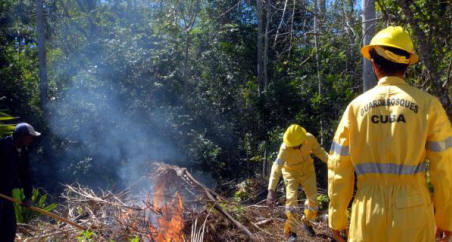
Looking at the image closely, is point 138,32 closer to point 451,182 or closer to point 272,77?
point 272,77

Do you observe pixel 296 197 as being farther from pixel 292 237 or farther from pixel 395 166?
pixel 395 166

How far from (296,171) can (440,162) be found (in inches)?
187

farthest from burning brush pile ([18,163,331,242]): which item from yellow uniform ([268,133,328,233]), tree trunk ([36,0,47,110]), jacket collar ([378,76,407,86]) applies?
tree trunk ([36,0,47,110])

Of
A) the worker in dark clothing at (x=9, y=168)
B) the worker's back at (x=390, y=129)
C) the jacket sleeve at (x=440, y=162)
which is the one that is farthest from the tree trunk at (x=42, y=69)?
the jacket sleeve at (x=440, y=162)

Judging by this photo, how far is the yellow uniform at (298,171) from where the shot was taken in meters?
7.24

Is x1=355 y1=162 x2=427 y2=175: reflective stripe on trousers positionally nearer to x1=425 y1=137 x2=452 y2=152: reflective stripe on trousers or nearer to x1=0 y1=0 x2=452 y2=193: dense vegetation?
x1=425 y1=137 x2=452 y2=152: reflective stripe on trousers

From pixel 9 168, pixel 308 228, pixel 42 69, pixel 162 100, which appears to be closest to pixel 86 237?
pixel 9 168

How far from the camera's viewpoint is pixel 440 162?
9.14 feet

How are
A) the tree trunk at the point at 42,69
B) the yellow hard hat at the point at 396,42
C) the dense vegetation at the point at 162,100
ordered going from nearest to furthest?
the yellow hard hat at the point at 396,42 < the dense vegetation at the point at 162,100 < the tree trunk at the point at 42,69

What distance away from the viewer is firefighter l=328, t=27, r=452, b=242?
279 centimetres

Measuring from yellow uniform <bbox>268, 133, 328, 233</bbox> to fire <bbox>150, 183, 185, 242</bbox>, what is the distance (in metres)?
1.59

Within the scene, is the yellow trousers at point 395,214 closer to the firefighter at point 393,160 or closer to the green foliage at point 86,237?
the firefighter at point 393,160

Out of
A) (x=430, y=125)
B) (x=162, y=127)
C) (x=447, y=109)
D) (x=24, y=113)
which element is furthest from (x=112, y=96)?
(x=430, y=125)

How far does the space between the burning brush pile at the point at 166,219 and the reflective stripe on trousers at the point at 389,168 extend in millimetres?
3348
